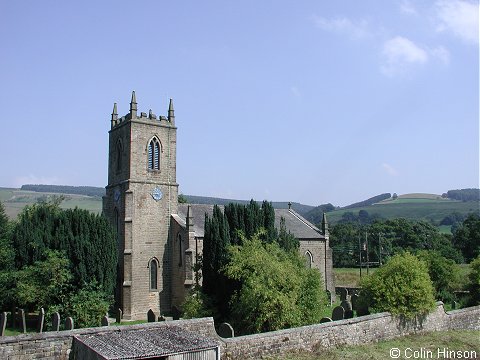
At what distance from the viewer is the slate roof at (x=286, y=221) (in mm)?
36494

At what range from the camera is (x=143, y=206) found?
3591 centimetres

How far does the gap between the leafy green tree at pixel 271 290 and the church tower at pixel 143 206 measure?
11723mm

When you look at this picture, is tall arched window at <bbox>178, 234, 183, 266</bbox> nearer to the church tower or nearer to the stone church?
the stone church

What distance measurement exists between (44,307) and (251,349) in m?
16.4

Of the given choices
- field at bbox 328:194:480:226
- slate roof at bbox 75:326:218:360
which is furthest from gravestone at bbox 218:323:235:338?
field at bbox 328:194:480:226

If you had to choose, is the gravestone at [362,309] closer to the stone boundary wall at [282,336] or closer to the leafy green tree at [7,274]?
the stone boundary wall at [282,336]

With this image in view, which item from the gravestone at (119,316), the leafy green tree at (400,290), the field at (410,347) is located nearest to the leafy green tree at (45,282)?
the gravestone at (119,316)

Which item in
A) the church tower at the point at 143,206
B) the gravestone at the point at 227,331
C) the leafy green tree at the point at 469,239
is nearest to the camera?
the gravestone at the point at 227,331

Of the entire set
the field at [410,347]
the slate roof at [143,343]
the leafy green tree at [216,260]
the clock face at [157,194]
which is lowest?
the field at [410,347]

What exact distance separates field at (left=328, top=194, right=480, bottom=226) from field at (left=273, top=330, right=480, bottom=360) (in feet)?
424

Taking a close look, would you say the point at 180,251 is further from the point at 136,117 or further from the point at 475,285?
the point at 475,285

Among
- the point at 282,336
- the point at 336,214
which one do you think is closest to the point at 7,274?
the point at 282,336

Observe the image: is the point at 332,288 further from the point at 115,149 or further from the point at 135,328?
the point at 135,328

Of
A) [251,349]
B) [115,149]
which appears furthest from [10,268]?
[251,349]
